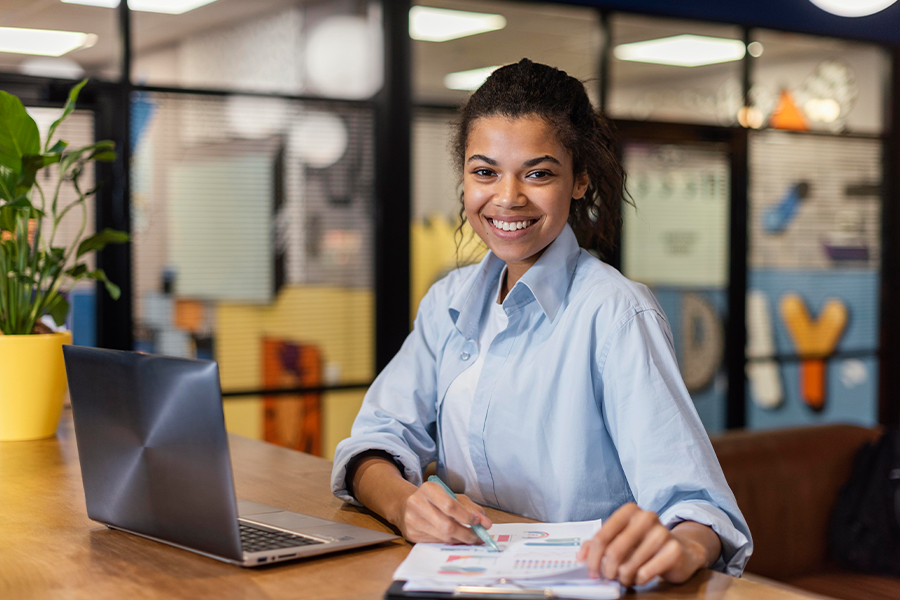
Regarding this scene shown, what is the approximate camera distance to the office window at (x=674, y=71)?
4348 millimetres

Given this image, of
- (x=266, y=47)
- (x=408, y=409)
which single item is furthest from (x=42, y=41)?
(x=408, y=409)

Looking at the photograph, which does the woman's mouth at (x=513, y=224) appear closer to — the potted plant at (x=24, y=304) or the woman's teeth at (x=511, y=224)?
the woman's teeth at (x=511, y=224)

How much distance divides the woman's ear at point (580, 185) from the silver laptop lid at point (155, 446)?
83 centimetres

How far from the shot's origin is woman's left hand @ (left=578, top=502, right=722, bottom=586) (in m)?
1.02

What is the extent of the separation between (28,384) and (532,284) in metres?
1.19

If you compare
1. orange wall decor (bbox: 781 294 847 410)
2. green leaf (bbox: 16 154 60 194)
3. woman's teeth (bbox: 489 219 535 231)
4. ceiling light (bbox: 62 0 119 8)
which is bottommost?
orange wall decor (bbox: 781 294 847 410)

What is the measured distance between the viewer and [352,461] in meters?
1.52

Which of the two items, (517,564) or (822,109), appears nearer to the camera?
(517,564)

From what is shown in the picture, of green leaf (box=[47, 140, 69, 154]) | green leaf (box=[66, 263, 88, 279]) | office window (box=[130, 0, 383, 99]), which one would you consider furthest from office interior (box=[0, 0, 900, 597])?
green leaf (box=[47, 140, 69, 154])

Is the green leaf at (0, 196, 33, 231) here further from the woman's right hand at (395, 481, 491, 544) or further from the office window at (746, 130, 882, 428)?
the office window at (746, 130, 882, 428)

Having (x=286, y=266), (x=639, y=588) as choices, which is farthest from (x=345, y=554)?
(x=286, y=266)

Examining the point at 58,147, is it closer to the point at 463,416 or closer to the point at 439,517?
the point at 463,416

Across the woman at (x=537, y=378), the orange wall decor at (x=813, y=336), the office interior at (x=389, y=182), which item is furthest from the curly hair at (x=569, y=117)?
the orange wall decor at (x=813, y=336)

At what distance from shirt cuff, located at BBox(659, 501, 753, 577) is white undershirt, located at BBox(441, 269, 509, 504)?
454mm
